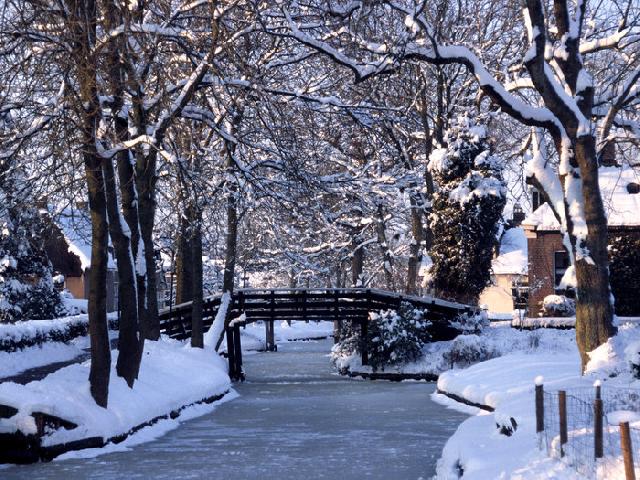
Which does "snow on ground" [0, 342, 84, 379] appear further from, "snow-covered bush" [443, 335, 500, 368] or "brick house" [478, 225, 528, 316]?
"brick house" [478, 225, 528, 316]

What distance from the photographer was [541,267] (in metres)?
46.8

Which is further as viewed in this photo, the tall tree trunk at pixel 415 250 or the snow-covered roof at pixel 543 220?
the snow-covered roof at pixel 543 220

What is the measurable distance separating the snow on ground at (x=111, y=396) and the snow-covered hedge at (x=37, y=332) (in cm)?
689

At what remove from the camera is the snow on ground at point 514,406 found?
1159 cm

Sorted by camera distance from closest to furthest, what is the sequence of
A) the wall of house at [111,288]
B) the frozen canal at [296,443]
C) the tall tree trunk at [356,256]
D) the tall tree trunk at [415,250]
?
the frozen canal at [296,443]
the tall tree trunk at [415,250]
the tall tree trunk at [356,256]
the wall of house at [111,288]

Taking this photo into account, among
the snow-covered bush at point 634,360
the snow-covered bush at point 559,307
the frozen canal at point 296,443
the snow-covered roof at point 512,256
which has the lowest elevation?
the frozen canal at point 296,443

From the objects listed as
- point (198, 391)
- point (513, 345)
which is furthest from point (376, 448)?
point (513, 345)

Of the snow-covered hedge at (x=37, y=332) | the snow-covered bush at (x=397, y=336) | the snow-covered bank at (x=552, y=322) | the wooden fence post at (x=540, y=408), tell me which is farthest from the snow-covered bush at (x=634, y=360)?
the snow-covered bank at (x=552, y=322)

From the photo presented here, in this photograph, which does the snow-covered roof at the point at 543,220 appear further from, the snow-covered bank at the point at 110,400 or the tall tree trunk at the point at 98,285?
the tall tree trunk at the point at 98,285

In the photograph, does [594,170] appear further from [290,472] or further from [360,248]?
[360,248]

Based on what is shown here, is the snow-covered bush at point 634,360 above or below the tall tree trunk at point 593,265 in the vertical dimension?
below

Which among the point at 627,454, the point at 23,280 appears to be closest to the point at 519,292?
the point at 23,280

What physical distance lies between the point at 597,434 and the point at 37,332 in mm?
27536

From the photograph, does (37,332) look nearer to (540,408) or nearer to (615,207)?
(615,207)
